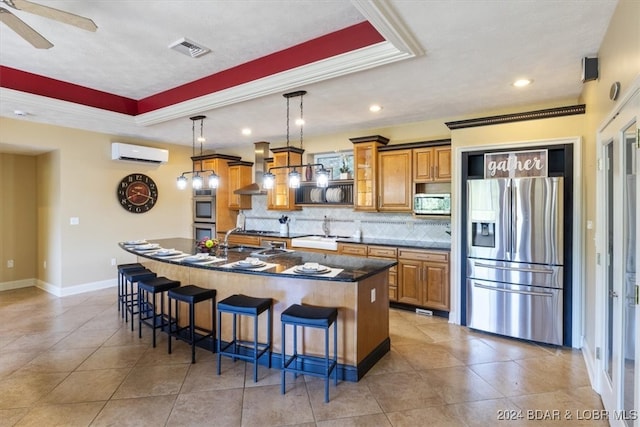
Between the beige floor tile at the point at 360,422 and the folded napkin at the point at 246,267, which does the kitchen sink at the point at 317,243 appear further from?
the beige floor tile at the point at 360,422

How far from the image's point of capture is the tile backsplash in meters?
5.03

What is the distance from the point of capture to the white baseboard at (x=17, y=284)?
19.1 feet

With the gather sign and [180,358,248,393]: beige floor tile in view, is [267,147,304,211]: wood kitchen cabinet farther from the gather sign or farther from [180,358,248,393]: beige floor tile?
[180,358,248,393]: beige floor tile

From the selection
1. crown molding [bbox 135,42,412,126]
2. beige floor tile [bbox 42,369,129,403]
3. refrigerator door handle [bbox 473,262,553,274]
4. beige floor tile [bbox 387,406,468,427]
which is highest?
crown molding [bbox 135,42,412,126]

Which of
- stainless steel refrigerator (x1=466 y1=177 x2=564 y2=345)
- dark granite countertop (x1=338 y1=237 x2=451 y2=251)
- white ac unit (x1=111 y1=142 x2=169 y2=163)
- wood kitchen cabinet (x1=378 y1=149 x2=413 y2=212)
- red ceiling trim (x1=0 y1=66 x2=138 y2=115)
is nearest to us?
stainless steel refrigerator (x1=466 y1=177 x2=564 y2=345)

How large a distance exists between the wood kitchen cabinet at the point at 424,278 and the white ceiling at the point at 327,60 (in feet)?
6.35

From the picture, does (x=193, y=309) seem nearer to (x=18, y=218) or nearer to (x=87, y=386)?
(x=87, y=386)

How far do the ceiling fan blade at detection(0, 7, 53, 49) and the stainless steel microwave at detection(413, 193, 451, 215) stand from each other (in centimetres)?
421

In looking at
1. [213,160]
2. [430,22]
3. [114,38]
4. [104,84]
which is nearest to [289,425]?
[430,22]

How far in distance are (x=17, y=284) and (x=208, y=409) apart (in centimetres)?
578

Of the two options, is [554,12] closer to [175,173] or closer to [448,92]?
[448,92]

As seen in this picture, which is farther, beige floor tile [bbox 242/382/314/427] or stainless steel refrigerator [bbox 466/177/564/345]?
stainless steel refrigerator [bbox 466/177/564/345]

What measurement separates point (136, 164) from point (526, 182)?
6213 mm

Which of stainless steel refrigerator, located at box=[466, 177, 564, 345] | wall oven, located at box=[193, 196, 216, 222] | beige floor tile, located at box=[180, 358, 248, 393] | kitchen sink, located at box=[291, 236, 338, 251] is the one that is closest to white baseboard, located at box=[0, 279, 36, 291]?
wall oven, located at box=[193, 196, 216, 222]
